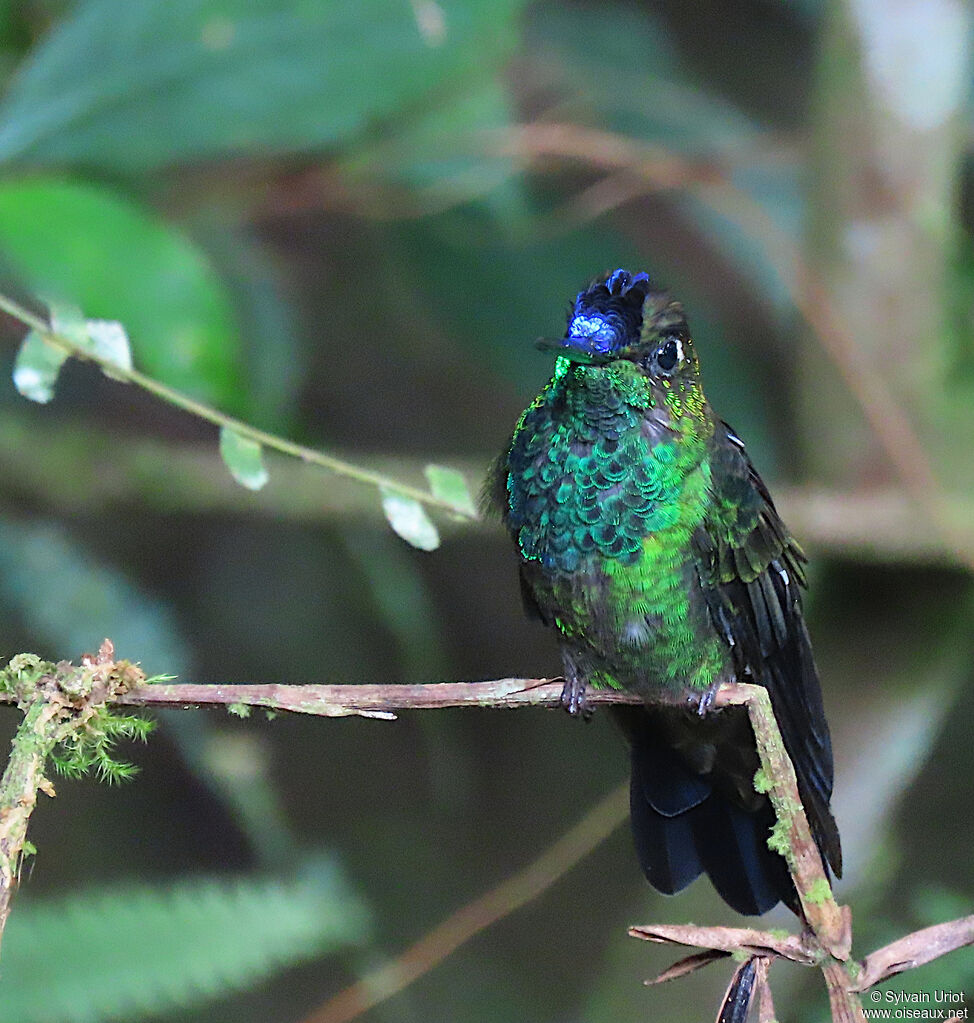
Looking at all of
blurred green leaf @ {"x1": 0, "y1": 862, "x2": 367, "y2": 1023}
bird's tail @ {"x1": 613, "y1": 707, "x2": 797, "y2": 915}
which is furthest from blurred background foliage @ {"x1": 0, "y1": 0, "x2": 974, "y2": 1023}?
bird's tail @ {"x1": 613, "y1": 707, "x2": 797, "y2": 915}

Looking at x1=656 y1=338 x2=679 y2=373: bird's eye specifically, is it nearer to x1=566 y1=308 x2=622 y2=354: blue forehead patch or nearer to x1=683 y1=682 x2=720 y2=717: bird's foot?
x1=566 y1=308 x2=622 y2=354: blue forehead patch

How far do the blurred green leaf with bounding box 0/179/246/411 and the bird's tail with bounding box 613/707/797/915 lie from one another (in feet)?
2.77

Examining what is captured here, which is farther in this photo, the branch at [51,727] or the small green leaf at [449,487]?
the small green leaf at [449,487]

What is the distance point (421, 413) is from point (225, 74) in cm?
181

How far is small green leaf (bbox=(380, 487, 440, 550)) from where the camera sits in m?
1.32

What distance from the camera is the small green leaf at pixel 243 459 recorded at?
1279mm

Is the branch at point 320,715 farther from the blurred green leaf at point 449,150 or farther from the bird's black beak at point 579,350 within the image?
the blurred green leaf at point 449,150

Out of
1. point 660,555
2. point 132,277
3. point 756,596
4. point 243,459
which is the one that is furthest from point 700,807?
point 132,277

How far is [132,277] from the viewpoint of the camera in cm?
203

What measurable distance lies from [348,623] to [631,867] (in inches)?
42.7

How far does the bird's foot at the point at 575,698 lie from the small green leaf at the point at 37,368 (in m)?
0.65

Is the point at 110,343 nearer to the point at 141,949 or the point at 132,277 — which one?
the point at 132,277

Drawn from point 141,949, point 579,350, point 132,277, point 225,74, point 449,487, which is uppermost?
point 225,74

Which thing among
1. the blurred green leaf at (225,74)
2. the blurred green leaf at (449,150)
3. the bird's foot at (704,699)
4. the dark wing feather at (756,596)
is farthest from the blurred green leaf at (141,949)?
the blurred green leaf at (449,150)
